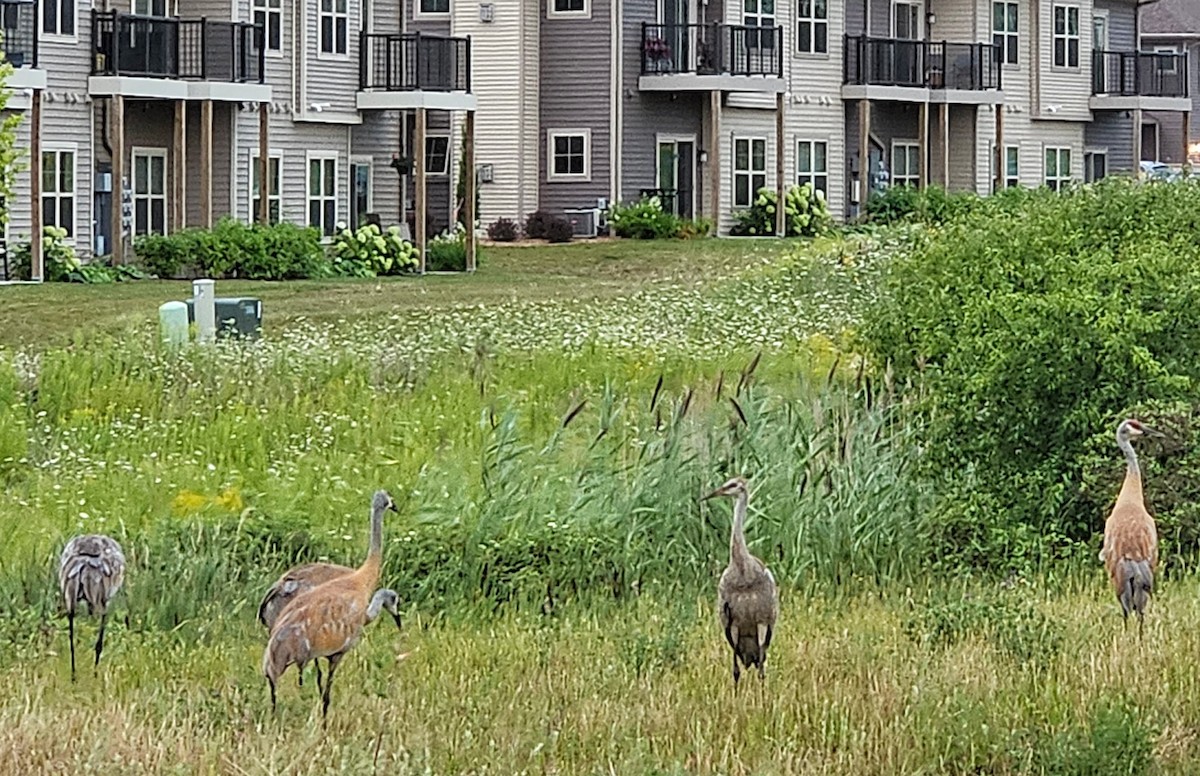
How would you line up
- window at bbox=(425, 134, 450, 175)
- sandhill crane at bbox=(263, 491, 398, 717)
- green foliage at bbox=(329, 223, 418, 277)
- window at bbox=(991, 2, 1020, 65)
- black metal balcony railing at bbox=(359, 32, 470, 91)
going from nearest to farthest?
sandhill crane at bbox=(263, 491, 398, 717) → green foliage at bbox=(329, 223, 418, 277) → black metal balcony railing at bbox=(359, 32, 470, 91) → window at bbox=(425, 134, 450, 175) → window at bbox=(991, 2, 1020, 65)

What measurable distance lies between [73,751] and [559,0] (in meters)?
44.0

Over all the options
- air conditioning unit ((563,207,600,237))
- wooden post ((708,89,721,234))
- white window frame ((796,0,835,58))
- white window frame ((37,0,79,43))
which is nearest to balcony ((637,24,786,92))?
wooden post ((708,89,721,234))

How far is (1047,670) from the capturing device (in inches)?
413

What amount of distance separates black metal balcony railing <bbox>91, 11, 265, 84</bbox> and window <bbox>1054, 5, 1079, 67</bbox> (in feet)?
95.3

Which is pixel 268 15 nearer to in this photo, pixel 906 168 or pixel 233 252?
pixel 233 252

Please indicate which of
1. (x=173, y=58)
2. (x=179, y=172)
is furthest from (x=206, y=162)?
(x=173, y=58)

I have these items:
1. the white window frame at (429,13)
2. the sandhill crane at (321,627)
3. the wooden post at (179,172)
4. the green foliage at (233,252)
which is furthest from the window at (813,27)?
the sandhill crane at (321,627)

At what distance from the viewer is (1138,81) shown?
6488 cm

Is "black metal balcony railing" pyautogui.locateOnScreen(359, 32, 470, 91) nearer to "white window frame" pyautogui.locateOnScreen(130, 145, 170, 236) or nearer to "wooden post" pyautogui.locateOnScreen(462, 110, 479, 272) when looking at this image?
"wooden post" pyautogui.locateOnScreen(462, 110, 479, 272)

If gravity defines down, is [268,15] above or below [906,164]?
above

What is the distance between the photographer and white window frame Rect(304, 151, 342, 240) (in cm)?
4475

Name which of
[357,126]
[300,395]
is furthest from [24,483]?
[357,126]

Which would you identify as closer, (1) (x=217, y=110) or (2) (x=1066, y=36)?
(1) (x=217, y=110)

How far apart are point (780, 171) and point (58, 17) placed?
19.4 m
